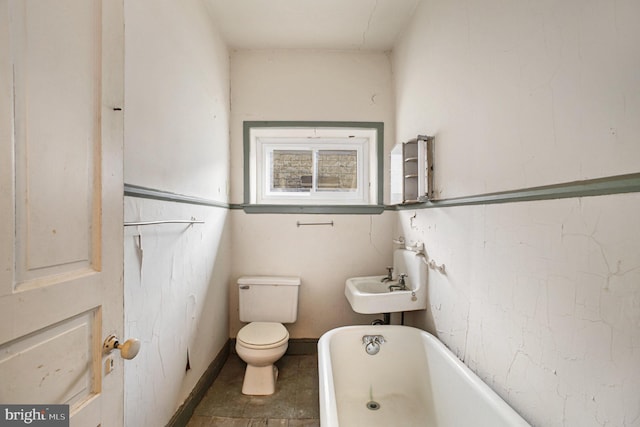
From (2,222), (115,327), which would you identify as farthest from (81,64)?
(115,327)

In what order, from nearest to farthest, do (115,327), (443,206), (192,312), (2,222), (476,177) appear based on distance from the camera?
(2,222)
(115,327)
(476,177)
(443,206)
(192,312)

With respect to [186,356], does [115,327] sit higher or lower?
higher

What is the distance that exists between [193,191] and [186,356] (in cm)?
91

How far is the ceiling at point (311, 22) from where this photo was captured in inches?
72.5

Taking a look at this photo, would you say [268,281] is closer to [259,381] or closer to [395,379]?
[259,381]

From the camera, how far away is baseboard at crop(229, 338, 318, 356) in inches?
91.4

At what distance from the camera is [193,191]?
1634 mm

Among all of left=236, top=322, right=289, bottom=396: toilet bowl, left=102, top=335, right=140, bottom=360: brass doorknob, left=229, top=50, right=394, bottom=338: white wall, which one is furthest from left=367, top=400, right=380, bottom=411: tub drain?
left=102, top=335, right=140, bottom=360: brass doorknob

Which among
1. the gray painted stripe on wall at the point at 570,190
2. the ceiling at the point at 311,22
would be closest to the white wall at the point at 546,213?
the gray painted stripe on wall at the point at 570,190

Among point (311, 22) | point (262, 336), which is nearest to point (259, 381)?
point (262, 336)

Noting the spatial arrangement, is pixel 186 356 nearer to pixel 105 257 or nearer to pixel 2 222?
pixel 105 257

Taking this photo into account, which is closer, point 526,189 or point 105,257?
point 105,257

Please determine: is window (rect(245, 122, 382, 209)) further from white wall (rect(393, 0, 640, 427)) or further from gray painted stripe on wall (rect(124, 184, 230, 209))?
white wall (rect(393, 0, 640, 427))

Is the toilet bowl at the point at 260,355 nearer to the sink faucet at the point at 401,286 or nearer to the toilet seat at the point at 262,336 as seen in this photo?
the toilet seat at the point at 262,336
